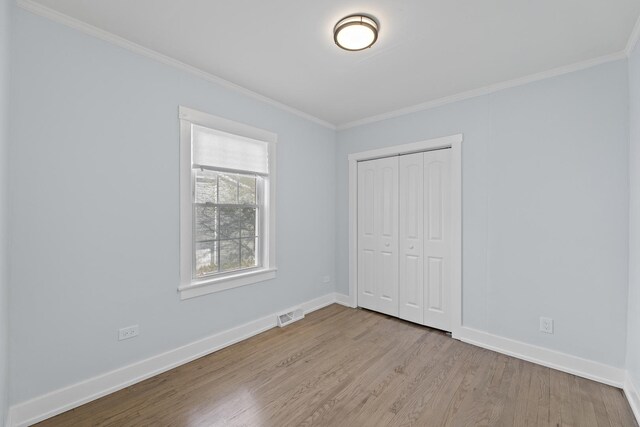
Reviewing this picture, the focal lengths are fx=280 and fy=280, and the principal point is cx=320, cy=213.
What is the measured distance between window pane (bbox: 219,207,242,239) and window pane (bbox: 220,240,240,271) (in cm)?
7

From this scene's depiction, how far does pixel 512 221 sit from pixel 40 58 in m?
4.08

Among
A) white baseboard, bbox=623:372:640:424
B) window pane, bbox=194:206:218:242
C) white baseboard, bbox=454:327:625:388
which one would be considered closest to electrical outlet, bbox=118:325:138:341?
window pane, bbox=194:206:218:242

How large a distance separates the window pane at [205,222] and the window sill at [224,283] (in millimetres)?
433

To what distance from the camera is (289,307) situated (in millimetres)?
3594

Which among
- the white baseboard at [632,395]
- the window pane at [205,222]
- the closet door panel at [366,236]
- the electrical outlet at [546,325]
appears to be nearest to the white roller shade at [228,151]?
the window pane at [205,222]

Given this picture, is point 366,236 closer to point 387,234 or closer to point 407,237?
point 387,234

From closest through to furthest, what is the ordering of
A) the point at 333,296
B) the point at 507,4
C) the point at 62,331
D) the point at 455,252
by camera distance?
the point at 507,4 → the point at 62,331 → the point at 455,252 → the point at 333,296

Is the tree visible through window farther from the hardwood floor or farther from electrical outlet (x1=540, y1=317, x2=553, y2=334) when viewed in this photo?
electrical outlet (x1=540, y1=317, x2=553, y2=334)

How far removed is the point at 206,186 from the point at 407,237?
247 centimetres

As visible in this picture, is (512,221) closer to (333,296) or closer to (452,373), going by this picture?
(452,373)

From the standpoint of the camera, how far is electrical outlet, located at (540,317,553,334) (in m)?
2.58

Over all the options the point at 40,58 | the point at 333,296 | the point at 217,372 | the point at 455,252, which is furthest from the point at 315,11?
the point at 333,296

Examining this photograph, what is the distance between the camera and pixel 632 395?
80.3 inches

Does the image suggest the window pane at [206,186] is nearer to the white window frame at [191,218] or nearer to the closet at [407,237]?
the white window frame at [191,218]
